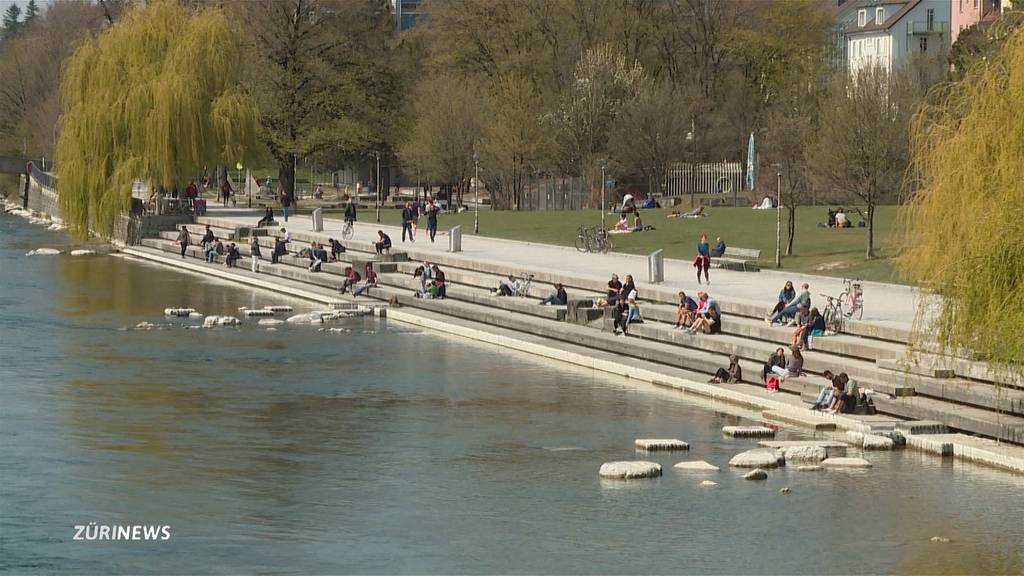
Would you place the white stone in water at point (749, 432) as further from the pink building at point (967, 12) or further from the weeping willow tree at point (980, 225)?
the pink building at point (967, 12)

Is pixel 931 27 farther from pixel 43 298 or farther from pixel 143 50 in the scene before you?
pixel 43 298

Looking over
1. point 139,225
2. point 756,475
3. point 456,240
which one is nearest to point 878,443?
point 756,475

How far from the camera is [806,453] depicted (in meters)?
27.1

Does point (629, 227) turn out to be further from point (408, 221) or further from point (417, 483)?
point (417, 483)

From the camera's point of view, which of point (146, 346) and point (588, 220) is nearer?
point (146, 346)

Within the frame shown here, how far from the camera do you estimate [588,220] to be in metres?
68.7

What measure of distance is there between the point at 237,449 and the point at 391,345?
47.5 feet

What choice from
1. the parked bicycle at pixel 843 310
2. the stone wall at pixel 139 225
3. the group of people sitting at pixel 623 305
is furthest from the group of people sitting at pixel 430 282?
the stone wall at pixel 139 225

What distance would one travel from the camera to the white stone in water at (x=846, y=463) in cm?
2670

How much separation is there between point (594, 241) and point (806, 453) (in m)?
29.9

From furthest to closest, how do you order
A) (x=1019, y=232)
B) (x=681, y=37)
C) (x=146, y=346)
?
(x=681, y=37), (x=146, y=346), (x=1019, y=232)

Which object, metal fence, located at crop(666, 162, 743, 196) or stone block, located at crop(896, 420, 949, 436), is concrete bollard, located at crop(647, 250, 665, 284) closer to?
stone block, located at crop(896, 420, 949, 436)

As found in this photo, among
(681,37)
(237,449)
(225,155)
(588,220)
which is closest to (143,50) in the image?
(225,155)

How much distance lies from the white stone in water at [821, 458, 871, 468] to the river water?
1.38 feet
